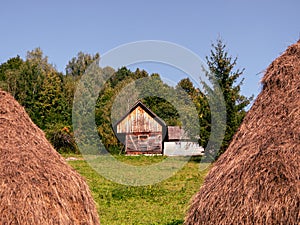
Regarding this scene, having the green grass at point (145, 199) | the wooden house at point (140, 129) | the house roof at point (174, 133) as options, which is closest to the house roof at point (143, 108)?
the wooden house at point (140, 129)

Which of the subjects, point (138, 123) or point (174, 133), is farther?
point (174, 133)

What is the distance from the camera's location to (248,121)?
25.1 feet

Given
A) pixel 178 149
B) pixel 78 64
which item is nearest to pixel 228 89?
pixel 178 149

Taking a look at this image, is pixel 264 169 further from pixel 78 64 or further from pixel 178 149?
pixel 78 64

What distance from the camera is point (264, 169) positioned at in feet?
20.1

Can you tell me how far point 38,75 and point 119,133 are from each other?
47.2ft

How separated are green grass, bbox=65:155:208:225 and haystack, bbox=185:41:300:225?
5619mm

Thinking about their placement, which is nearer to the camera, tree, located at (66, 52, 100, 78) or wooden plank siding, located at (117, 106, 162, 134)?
wooden plank siding, located at (117, 106, 162, 134)

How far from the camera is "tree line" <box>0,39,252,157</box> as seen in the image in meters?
31.3

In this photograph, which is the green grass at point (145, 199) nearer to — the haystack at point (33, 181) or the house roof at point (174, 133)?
the haystack at point (33, 181)

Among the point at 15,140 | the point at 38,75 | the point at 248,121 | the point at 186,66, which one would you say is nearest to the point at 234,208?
the point at 248,121

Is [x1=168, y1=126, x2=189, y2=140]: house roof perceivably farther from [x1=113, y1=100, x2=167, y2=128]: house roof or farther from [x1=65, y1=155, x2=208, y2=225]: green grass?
[x1=65, y1=155, x2=208, y2=225]: green grass

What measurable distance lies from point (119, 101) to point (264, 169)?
45377mm

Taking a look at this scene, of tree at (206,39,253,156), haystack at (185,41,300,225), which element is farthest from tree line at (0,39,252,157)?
haystack at (185,41,300,225)
